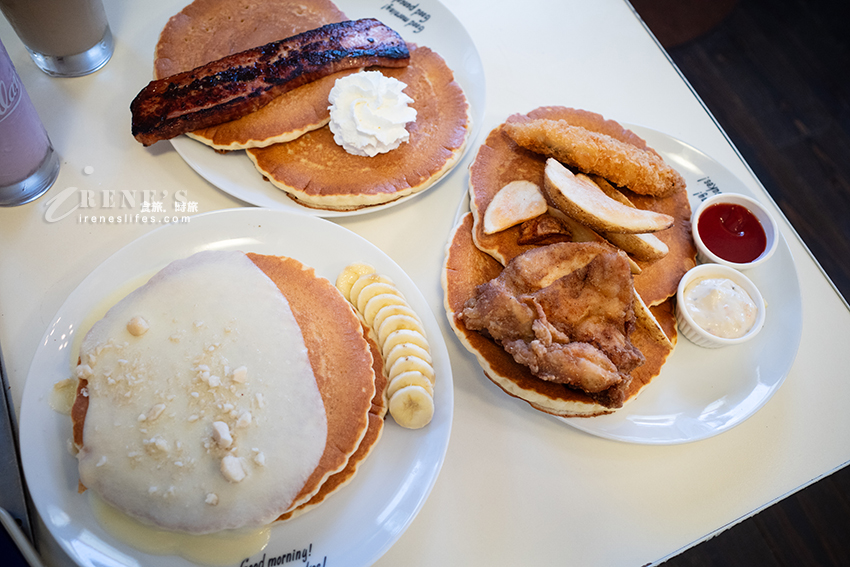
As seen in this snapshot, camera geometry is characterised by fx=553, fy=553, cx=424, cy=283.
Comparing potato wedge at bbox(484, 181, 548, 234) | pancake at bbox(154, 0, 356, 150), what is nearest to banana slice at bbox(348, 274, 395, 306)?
potato wedge at bbox(484, 181, 548, 234)

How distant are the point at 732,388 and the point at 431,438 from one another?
1015 mm

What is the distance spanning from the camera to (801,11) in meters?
3.84

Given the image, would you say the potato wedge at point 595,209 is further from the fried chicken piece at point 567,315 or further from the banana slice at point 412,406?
the banana slice at point 412,406

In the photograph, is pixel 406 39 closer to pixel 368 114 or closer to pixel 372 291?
pixel 368 114

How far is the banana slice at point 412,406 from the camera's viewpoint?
4.99 feet

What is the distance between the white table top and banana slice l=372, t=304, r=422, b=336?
0.22 meters

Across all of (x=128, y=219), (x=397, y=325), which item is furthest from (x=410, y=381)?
(x=128, y=219)

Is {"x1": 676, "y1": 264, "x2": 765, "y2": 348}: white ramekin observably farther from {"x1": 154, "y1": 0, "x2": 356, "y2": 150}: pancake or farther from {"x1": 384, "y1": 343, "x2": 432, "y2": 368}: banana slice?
{"x1": 154, "y1": 0, "x2": 356, "y2": 150}: pancake

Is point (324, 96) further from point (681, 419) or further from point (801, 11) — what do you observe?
point (801, 11)

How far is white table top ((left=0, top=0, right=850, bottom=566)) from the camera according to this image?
163cm

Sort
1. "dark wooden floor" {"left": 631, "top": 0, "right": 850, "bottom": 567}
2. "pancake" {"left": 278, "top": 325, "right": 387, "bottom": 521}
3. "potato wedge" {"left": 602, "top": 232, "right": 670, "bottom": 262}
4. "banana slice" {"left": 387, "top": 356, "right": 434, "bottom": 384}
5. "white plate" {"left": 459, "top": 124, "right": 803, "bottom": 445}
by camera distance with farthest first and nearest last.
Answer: "dark wooden floor" {"left": 631, "top": 0, "right": 850, "bottom": 567} → "potato wedge" {"left": 602, "top": 232, "right": 670, "bottom": 262} → "white plate" {"left": 459, "top": 124, "right": 803, "bottom": 445} → "banana slice" {"left": 387, "top": 356, "right": 434, "bottom": 384} → "pancake" {"left": 278, "top": 325, "right": 387, "bottom": 521}

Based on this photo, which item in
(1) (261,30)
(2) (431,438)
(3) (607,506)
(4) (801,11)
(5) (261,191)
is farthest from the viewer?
(4) (801,11)

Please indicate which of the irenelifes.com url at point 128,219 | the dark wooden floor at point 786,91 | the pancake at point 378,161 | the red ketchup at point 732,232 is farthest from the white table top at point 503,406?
the dark wooden floor at point 786,91

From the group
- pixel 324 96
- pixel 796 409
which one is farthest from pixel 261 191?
pixel 796 409
